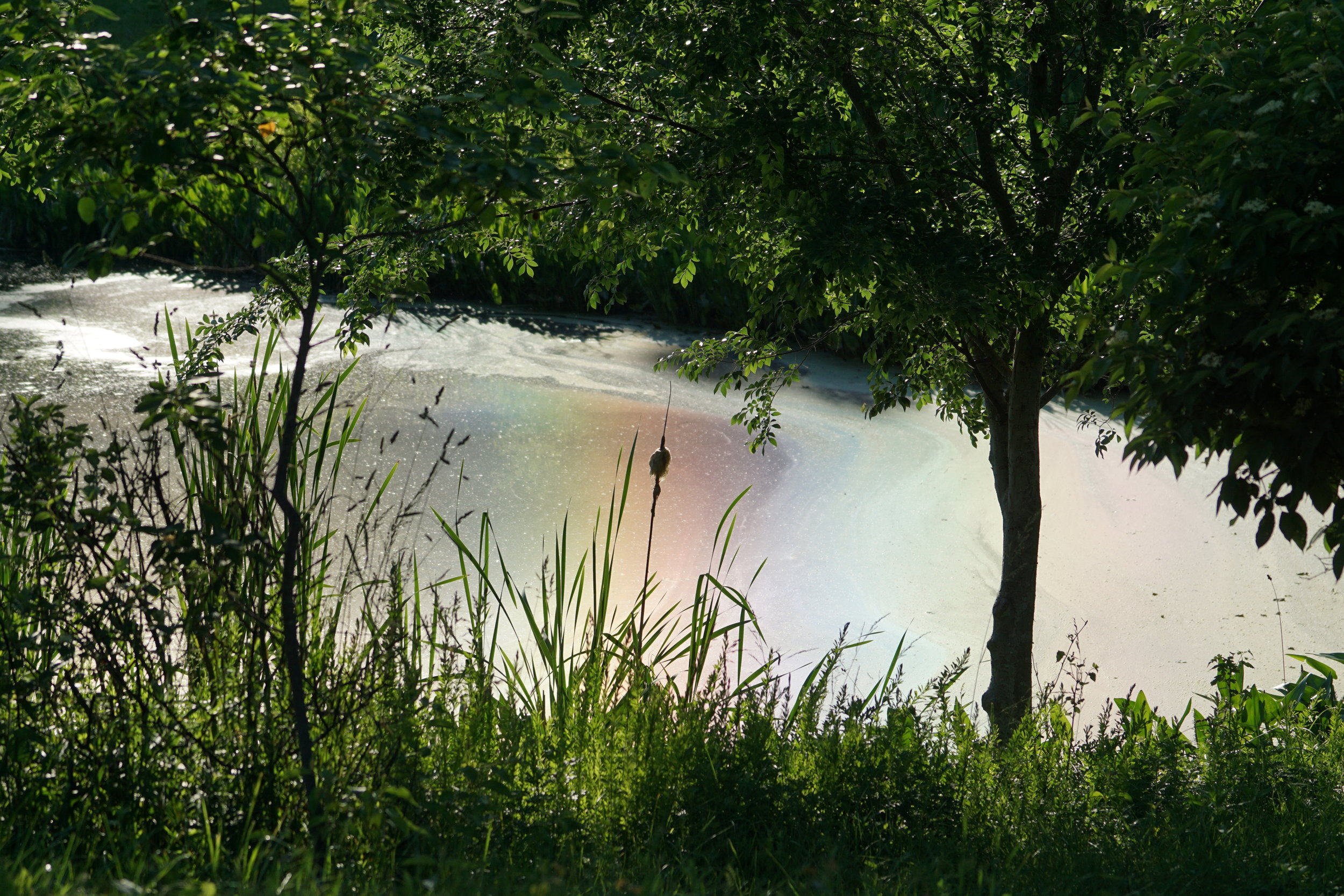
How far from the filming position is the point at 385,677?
2.38 meters

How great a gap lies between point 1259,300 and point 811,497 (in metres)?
3.33

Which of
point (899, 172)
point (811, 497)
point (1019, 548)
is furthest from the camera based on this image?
point (811, 497)

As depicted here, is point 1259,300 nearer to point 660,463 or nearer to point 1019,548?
point 1019,548

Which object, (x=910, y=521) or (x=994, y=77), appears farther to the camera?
(x=910, y=521)

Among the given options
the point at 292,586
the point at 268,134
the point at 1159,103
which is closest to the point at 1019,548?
the point at 1159,103

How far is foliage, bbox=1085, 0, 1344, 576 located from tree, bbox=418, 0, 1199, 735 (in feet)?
2.09

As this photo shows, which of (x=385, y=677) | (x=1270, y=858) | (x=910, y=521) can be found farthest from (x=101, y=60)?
(x=910, y=521)

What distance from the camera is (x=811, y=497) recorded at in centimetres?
510

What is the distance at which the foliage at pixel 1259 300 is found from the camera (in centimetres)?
179

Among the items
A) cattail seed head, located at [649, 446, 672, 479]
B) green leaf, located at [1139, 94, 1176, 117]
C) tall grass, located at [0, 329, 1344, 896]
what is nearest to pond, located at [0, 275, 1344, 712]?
cattail seed head, located at [649, 446, 672, 479]

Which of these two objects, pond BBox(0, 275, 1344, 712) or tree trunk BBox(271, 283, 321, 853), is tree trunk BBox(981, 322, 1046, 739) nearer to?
pond BBox(0, 275, 1344, 712)

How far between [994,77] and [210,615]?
2660mm

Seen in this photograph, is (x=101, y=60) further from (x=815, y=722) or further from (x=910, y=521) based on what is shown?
(x=910, y=521)

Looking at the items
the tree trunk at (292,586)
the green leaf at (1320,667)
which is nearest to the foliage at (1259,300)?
the tree trunk at (292,586)
